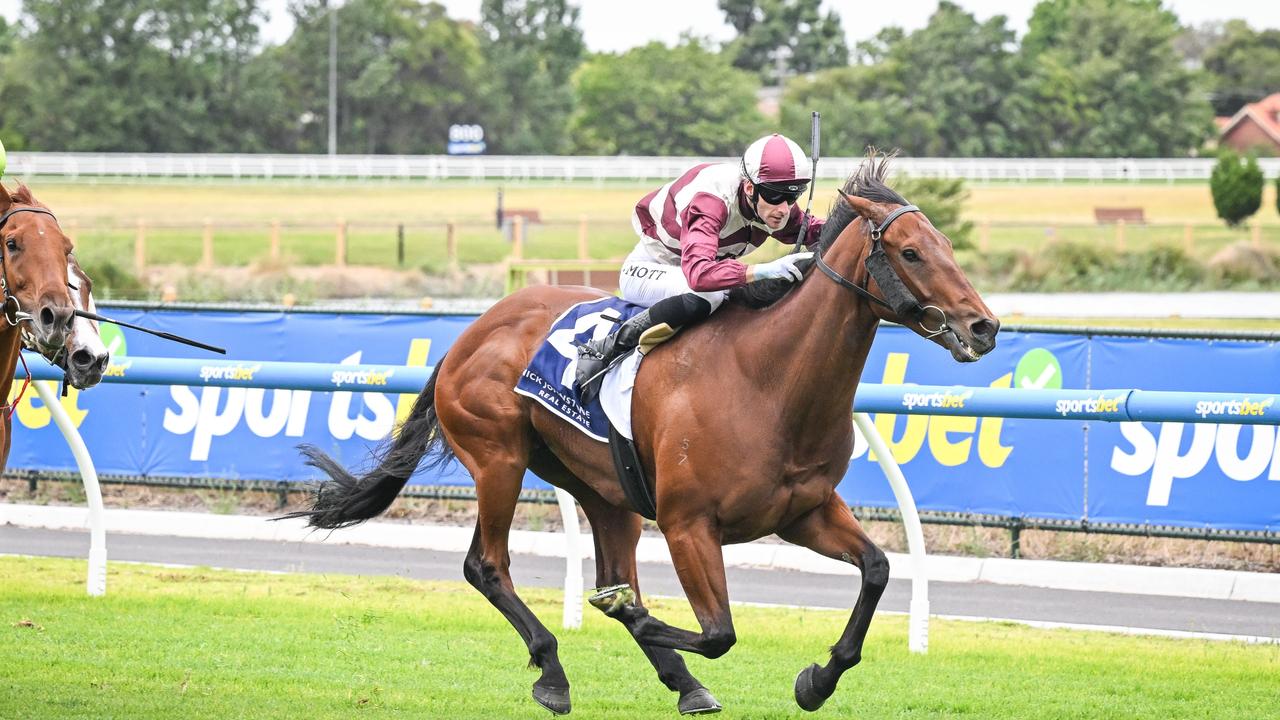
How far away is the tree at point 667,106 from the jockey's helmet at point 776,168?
→ 6495cm

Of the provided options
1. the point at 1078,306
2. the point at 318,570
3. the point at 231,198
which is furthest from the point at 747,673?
the point at 231,198

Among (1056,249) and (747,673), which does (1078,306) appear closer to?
(1056,249)

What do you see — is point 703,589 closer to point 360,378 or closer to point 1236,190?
point 360,378

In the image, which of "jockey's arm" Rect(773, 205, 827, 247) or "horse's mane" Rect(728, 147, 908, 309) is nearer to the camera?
"horse's mane" Rect(728, 147, 908, 309)

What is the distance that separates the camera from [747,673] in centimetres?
679

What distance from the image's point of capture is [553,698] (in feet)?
19.4

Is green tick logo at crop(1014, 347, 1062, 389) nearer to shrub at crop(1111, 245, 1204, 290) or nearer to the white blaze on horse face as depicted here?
the white blaze on horse face

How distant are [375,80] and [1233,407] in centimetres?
7065

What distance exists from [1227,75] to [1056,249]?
242 ft

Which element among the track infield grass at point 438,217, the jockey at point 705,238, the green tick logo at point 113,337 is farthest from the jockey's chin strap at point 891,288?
the track infield grass at point 438,217

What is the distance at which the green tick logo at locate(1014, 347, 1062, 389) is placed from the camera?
33.3ft

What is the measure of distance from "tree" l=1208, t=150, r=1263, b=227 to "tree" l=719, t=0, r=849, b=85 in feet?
176

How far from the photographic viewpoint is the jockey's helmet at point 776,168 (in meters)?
5.66

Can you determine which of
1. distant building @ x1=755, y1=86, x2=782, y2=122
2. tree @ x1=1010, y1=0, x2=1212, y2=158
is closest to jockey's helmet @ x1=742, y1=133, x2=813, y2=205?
tree @ x1=1010, y1=0, x2=1212, y2=158
